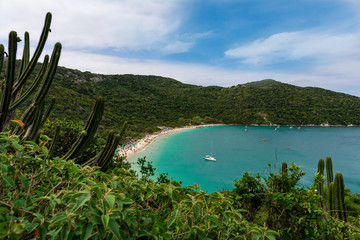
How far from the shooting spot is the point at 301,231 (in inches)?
91.0

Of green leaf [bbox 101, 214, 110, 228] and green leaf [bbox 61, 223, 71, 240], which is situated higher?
green leaf [bbox 101, 214, 110, 228]

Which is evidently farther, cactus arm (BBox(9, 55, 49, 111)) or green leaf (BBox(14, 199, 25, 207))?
cactus arm (BBox(9, 55, 49, 111))

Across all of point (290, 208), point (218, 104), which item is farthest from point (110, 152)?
point (218, 104)

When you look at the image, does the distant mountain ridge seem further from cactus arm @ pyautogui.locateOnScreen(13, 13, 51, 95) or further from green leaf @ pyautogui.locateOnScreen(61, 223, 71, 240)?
green leaf @ pyautogui.locateOnScreen(61, 223, 71, 240)

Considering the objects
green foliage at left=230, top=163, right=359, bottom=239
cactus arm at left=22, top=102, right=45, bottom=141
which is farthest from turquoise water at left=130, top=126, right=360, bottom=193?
cactus arm at left=22, top=102, right=45, bottom=141

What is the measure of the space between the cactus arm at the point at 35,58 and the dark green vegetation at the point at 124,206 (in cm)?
294

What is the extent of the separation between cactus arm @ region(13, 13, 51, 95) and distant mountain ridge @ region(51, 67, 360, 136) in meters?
52.5

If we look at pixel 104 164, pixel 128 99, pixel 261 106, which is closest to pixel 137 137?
pixel 128 99

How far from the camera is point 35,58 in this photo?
398cm

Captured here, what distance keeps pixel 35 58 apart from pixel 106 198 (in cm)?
462

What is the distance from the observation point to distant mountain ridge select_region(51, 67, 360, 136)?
65.7m

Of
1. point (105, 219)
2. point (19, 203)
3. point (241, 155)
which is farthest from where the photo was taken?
point (241, 155)

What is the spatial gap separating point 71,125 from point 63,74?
218ft

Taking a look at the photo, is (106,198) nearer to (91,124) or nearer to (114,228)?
(114,228)
